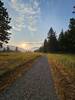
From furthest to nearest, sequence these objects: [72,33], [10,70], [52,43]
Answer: [52,43], [72,33], [10,70]

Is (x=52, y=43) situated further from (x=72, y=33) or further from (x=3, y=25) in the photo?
(x=3, y=25)

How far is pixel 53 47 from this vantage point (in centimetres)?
10456

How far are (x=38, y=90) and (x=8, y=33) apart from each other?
40236mm

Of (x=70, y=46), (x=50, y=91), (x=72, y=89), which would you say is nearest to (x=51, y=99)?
(x=50, y=91)

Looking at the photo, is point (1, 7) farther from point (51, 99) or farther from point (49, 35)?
point (49, 35)

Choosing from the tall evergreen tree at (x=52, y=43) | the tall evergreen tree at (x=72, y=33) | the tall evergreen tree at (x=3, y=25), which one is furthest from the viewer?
the tall evergreen tree at (x=52, y=43)

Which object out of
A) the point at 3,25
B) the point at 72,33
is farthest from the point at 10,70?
the point at 72,33

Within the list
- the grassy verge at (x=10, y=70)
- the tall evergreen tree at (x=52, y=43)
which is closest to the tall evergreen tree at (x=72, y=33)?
the tall evergreen tree at (x=52, y=43)

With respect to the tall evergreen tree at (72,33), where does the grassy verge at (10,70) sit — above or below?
below

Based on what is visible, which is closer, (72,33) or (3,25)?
(3,25)

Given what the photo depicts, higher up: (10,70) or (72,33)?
(72,33)

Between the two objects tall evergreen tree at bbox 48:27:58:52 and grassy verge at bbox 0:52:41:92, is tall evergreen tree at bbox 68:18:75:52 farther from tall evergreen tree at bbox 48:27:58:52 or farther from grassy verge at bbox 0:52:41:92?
grassy verge at bbox 0:52:41:92

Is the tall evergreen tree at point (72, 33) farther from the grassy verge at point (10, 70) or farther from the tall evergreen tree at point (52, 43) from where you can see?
the grassy verge at point (10, 70)

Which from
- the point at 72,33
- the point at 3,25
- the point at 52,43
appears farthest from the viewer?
the point at 52,43
